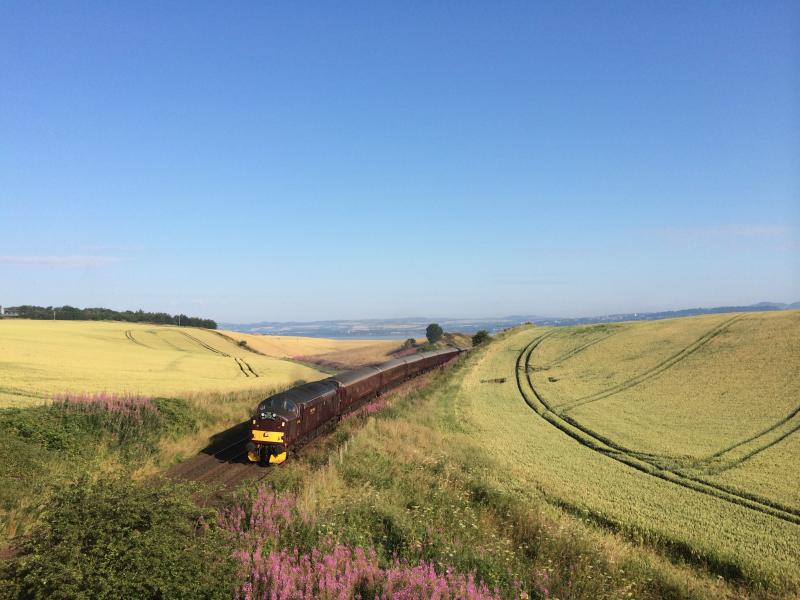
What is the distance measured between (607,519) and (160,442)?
18968 mm

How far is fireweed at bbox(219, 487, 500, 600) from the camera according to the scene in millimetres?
7445

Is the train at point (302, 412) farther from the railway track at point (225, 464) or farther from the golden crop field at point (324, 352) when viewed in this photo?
the golden crop field at point (324, 352)

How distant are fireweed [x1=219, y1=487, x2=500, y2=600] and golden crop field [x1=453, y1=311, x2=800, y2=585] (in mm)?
9179

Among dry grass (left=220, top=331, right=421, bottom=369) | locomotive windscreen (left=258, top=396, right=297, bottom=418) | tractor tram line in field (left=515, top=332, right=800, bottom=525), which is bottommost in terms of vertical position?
dry grass (left=220, top=331, right=421, bottom=369)

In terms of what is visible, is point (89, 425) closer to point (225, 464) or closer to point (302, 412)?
point (225, 464)

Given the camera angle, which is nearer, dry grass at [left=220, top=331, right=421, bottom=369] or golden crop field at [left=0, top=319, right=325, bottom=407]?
golden crop field at [left=0, top=319, right=325, bottom=407]

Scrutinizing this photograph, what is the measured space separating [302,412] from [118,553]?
14.5 m

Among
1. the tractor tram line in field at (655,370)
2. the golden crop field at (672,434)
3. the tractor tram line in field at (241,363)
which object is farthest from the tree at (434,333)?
the tractor tram line in field at (655,370)

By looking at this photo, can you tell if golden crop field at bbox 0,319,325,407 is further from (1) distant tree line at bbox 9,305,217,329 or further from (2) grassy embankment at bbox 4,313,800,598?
(1) distant tree line at bbox 9,305,217,329

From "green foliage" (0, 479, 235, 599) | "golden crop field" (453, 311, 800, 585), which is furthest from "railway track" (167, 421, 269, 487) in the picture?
"golden crop field" (453, 311, 800, 585)

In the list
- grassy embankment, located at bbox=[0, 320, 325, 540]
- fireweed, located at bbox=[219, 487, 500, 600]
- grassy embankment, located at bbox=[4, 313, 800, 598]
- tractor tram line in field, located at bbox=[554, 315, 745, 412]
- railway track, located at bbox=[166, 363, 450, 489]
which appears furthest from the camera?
tractor tram line in field, located at bbox=[554, 315, 745, 412]

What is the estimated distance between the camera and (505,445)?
80.7 feet

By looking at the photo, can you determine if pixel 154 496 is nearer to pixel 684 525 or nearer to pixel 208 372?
pixel 684 525

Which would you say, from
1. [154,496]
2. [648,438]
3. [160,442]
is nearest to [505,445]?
[648,438]
